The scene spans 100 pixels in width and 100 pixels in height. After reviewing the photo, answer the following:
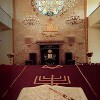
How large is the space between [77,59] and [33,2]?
6026 mm

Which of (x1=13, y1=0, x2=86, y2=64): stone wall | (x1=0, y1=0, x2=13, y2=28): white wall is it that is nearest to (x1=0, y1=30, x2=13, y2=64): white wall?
(x1=13, y1=0, x2=86, y2=64): stone wall

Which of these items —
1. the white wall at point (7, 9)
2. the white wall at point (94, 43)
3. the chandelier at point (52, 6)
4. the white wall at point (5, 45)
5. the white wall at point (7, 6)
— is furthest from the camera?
the chandelier at point (52, 6)

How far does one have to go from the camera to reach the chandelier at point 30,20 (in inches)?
646

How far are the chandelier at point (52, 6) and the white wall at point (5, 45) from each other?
3.06 metres

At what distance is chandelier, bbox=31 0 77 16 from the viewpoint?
1678 cm

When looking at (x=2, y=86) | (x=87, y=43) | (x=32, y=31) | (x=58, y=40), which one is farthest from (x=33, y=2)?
(x=2, y=86)

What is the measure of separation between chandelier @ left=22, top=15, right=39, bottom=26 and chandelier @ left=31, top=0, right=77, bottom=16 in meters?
0.77

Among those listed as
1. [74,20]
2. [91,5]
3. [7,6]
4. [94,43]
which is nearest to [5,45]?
[7,6]

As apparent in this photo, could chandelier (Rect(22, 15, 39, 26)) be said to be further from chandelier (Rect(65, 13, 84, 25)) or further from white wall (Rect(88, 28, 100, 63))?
white wall (Rect(88, 28, 100, 63))

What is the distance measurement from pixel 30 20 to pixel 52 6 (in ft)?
7.74

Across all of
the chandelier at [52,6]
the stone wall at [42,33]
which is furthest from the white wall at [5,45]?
the chandelier at [52,6]

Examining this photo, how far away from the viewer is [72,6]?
16.7 m

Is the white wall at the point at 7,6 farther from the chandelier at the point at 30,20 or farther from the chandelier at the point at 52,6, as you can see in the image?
the chandelier at the point at 52,6

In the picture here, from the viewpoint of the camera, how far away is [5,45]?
1584 centimetres
